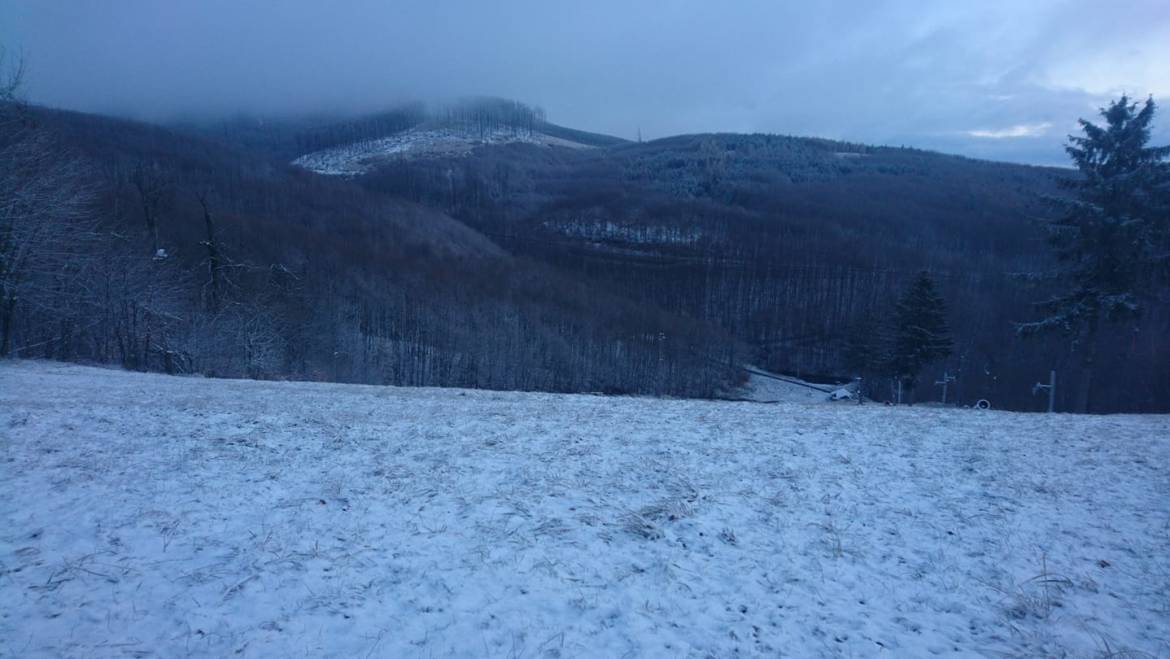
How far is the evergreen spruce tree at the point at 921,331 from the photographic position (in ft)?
130

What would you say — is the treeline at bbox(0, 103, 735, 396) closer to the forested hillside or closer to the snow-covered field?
the snow-covered field

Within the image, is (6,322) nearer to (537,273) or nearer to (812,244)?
(537,273)

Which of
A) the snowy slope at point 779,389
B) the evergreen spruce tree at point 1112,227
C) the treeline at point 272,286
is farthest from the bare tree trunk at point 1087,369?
the snowy slope at point 779,389

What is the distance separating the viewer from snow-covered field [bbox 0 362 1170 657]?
5.81m

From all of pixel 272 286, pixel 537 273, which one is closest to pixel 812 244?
pixel 537 273

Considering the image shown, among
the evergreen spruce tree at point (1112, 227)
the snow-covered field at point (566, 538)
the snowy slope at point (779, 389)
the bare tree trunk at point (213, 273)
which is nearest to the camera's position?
the snow-covered field at point (566, 538)

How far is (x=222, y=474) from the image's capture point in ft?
30.9

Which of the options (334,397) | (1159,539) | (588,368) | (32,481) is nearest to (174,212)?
(588,368)

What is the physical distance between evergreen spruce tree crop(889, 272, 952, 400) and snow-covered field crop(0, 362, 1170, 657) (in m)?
28.6

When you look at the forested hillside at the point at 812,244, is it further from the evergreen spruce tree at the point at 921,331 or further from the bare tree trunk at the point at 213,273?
the bare tree trunk at the point at 213,273

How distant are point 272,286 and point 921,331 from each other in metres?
52.1

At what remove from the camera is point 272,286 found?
180 ft

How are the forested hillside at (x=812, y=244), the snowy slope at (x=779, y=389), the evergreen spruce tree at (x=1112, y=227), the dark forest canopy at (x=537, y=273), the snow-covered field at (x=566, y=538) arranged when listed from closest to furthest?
1. the snow-covered field at (x=566, y=538)
2. the evergreen spruce tree at (x=1112, y=227)
3. the dark forest canopy at (x=537, y=273)
4. the forested hillside at (x=812, y=244)
5. the snowy slope at (x=779, y=389)

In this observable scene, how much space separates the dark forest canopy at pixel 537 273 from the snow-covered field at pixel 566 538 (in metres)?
20.5
